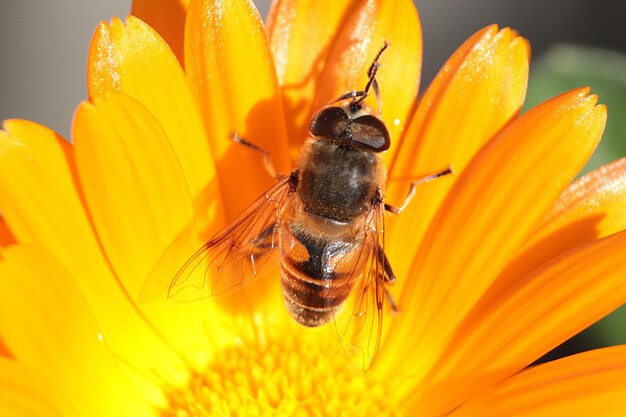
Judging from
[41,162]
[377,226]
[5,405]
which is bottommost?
[5,405]

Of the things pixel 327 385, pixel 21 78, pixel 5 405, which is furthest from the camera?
pixel 21 78

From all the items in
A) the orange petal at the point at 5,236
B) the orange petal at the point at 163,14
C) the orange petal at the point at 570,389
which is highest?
the orange petal at the point at 163,14

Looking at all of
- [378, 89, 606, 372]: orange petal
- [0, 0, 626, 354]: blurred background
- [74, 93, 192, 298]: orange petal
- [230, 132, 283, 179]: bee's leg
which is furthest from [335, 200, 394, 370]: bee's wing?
[0, 0, 626, 354]: blurred background

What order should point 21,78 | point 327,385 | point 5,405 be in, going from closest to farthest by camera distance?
point 5,405, point 327,385, point 21,78

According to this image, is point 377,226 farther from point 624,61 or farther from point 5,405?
point 624,61

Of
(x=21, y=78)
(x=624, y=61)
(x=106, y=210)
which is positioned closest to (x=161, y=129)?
(x=106, y=210)

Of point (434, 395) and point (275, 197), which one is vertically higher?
point (275, 197)

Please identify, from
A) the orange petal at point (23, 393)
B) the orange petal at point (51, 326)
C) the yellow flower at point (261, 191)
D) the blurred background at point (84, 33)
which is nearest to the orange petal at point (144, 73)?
the yellow flower at point (261, 191)

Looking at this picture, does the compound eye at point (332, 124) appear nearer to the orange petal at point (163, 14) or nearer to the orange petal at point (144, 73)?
the orange petal at point (144, 73)
